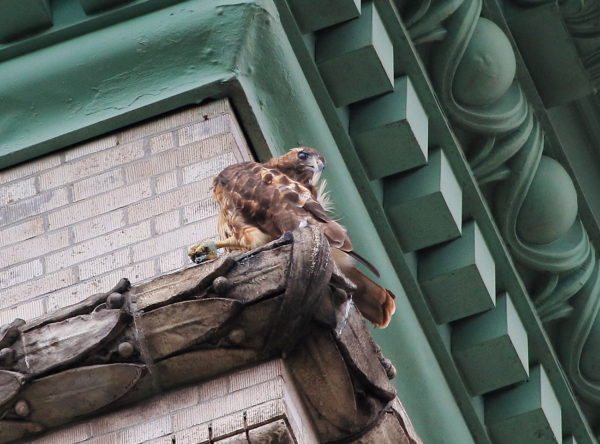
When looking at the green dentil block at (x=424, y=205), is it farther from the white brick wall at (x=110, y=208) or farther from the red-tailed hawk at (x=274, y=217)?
the white brick wall at (x=110, y=208)

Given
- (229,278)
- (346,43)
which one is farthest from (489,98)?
(229,278)

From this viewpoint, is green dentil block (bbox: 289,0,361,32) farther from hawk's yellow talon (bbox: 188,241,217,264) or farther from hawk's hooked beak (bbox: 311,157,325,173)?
hawk's yellow talon (bbox: 188,241,217,264)

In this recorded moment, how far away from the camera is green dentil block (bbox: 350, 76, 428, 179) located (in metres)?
7.91

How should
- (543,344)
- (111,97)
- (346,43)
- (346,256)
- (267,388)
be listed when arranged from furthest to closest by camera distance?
(543,344), (346,43), (111,97), (346,256), (267,388)

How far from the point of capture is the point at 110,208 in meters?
6.97

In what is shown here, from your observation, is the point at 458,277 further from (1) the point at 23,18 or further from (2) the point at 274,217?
(1) the point at 23,18

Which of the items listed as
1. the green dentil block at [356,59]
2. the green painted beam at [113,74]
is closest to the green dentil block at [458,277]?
the green dentil block at [356,59]

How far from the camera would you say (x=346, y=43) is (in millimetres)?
7883

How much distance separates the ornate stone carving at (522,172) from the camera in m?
8.23

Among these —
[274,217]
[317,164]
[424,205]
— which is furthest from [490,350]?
[274,217]

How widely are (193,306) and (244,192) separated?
41.3 inches

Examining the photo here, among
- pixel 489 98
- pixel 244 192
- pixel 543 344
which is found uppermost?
pixel 244 192

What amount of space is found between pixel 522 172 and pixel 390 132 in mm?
714

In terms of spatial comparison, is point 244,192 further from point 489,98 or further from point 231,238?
point 489,98
